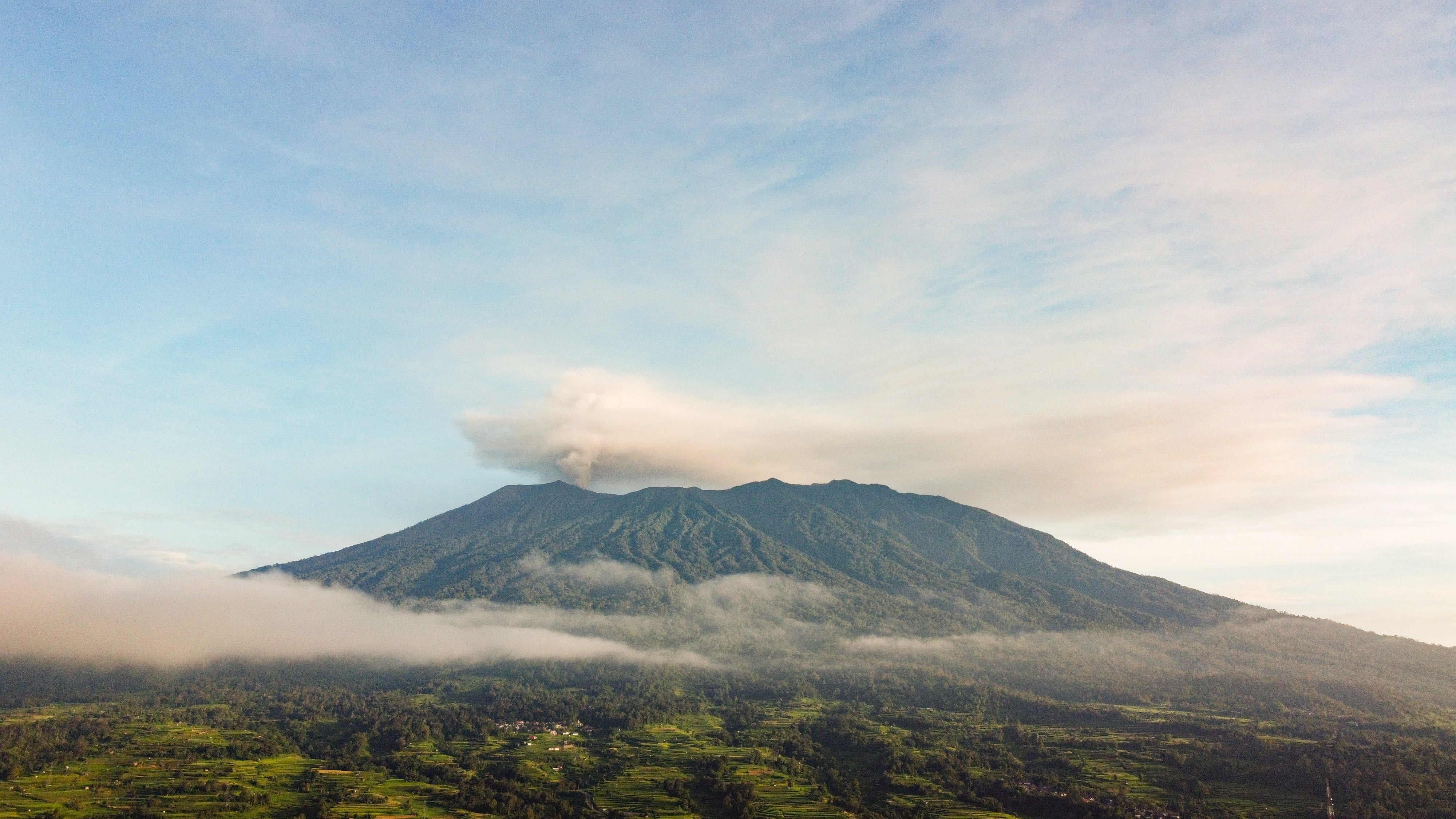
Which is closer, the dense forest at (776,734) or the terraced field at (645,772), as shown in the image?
the terraced field at (645,772)

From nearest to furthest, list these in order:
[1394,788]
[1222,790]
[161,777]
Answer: [1394,788], [1222,790], [161,777]

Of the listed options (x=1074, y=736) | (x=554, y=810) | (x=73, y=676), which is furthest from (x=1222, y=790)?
(x=73, y=676)

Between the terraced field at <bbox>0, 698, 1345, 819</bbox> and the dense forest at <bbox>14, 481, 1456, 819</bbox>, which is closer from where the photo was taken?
the terraced field at <bbox>0, 698, 1345, 819</bbox>

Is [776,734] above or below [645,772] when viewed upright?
above

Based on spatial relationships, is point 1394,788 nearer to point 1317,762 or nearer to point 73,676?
point 1317,762

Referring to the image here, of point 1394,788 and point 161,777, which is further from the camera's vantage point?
point 161,777

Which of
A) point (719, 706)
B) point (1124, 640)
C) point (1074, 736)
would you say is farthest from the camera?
point (1124, 640)

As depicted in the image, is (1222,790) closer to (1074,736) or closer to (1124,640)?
(1074,736)

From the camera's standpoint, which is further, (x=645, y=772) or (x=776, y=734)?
(x=776, y=734)

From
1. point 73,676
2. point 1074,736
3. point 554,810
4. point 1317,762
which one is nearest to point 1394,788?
point 1317,762

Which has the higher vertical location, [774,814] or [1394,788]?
[1394,788]
